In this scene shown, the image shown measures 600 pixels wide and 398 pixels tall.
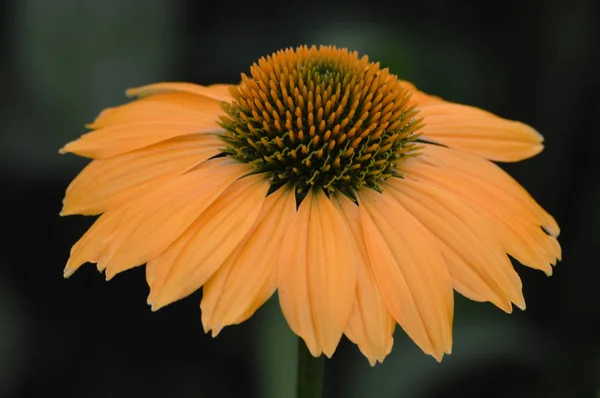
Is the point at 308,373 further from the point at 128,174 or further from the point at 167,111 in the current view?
the point at 167,111

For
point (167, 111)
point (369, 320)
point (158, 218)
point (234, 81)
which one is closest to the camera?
point (369, 320)

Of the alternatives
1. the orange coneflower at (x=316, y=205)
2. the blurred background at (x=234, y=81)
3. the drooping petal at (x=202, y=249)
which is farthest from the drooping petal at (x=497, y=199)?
the blurred background at (x=234, y=81)

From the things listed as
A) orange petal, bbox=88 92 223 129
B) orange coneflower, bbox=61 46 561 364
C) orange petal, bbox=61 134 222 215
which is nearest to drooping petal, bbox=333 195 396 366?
orange coneflower, bbox=61 46 561 364

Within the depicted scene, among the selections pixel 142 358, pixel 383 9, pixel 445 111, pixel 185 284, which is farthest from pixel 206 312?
pixel 383 9

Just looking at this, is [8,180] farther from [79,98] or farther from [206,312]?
[206,312]

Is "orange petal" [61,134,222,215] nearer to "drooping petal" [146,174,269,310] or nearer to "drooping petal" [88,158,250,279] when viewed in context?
"drooping petal" [88,158,250,279]

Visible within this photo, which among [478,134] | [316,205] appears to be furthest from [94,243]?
[478,134]
